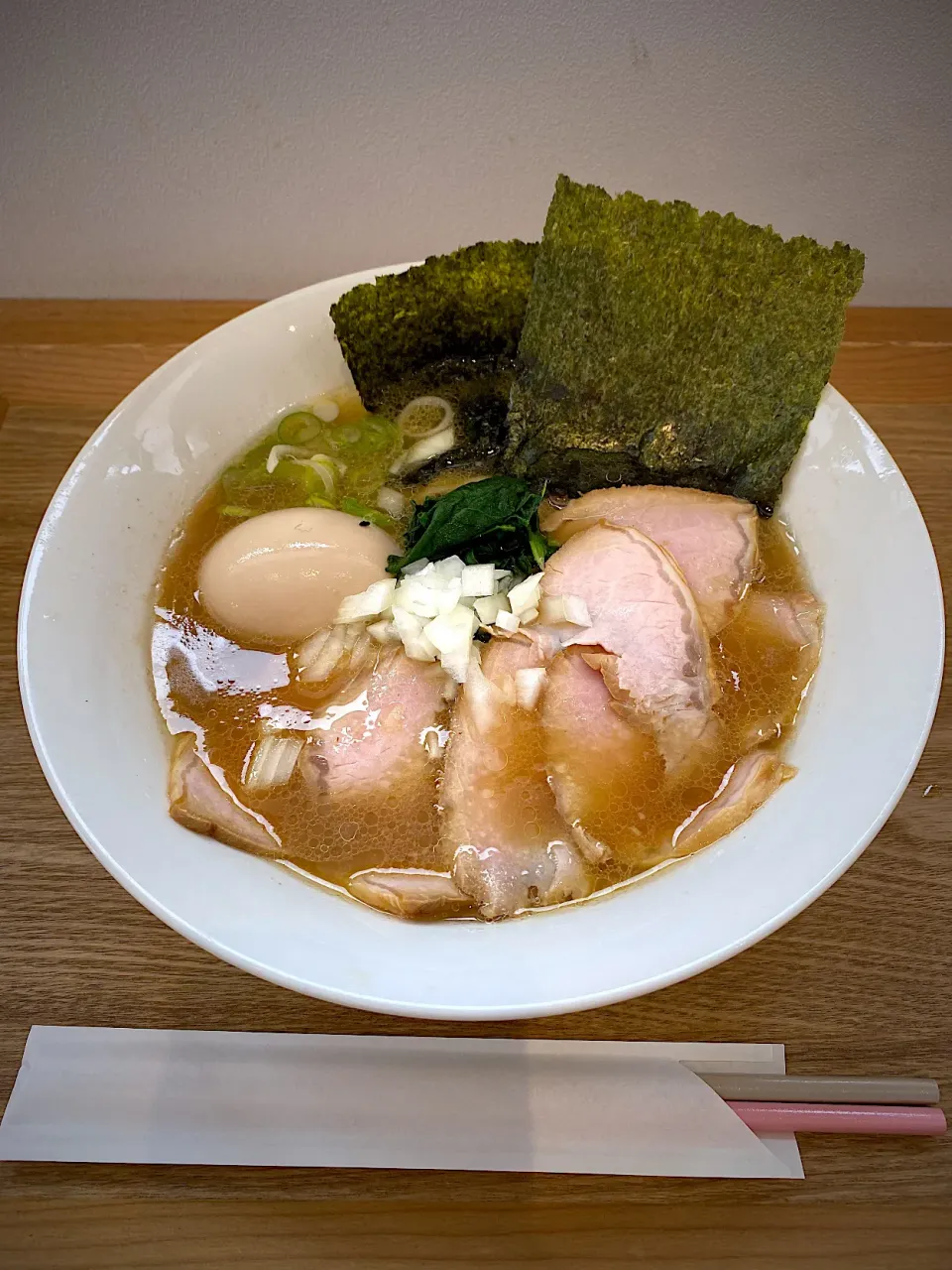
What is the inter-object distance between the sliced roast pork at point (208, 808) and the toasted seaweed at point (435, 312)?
3.06 feet

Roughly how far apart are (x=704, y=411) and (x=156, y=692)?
3.97 ft

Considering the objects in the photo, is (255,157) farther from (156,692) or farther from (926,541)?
(926,541)

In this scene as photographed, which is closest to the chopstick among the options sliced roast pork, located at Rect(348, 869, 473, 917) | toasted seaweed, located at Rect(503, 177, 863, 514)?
sliced roast pork, located at Rect(348, 869, 473, 917)

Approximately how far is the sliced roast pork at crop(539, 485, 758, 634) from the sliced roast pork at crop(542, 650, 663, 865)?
12.3 inches

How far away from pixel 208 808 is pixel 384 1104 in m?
0.56

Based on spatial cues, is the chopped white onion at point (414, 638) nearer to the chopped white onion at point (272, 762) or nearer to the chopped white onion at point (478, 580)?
the chopped white onion at point (478, 580)

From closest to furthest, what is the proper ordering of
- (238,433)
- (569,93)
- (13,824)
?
(13,824)
(238,433)
(569,93)

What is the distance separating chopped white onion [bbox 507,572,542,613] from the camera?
1602 mm

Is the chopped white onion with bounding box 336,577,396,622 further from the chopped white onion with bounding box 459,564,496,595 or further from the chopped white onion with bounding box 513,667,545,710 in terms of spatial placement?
the chopped white onion with bounding box 513,667,545,710

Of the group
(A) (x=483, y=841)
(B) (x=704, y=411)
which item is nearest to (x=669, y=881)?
(A) (x=483, y=841)

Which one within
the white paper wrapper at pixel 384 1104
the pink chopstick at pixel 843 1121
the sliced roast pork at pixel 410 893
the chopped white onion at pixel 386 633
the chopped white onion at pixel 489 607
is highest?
the chopped white onion at pixel 489 607

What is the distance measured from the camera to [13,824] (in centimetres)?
160

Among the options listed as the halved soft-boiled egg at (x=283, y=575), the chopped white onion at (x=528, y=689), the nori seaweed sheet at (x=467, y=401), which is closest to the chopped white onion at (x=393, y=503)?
the nori seaweed sheet at (x=467, y=401)

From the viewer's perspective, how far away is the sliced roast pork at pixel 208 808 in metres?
1.38
